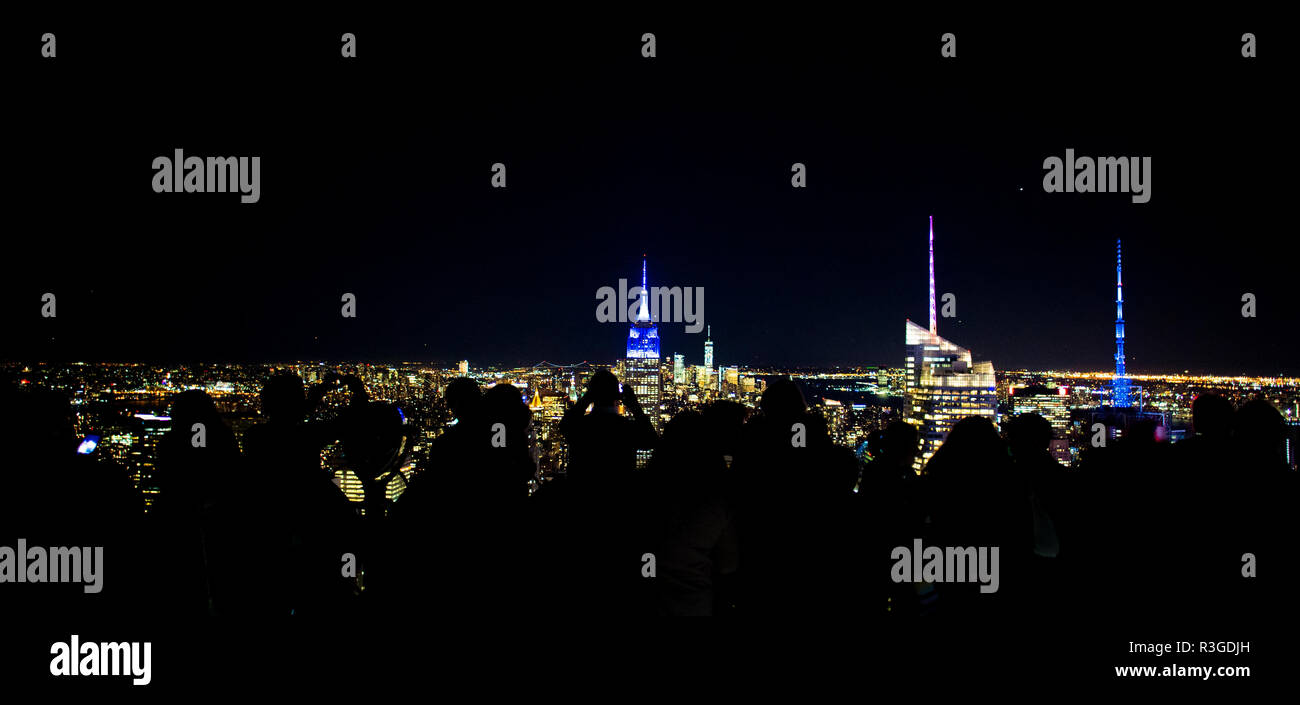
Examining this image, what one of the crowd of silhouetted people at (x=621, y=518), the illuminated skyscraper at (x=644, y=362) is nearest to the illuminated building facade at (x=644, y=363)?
the illuminated skyscraper at (x=644, y=362)

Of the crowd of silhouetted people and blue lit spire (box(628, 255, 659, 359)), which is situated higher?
blue lit spire (box(628, 255, 659, 359))

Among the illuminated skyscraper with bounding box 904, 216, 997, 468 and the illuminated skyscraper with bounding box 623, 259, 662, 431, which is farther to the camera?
the illuminated skyscraper with bounding box 904, 216, 997, 468

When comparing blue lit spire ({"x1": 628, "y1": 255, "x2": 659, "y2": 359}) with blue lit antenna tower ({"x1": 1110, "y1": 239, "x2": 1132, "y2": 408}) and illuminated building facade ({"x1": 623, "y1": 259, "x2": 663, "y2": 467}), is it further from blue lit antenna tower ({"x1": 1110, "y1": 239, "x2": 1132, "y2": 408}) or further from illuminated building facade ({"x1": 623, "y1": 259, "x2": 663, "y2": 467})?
blue lit antenna tower ({"x1": 1110, "y1": 239, "x2": 1132, "y2": 408})

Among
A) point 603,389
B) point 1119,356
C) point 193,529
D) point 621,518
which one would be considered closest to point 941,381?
point 1119,356

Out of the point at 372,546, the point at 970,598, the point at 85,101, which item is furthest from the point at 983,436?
the point at 85,101

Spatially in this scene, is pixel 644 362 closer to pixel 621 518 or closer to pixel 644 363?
pixel 644 363

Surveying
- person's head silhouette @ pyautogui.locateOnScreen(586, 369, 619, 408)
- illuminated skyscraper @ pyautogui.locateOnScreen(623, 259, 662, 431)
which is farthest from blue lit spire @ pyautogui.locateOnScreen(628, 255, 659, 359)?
person's head silhouette @ pyautogui.locateOnScreen(586, 369, 619, 408)

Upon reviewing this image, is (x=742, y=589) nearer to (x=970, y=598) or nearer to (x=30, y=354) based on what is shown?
(x=970, y=598)
